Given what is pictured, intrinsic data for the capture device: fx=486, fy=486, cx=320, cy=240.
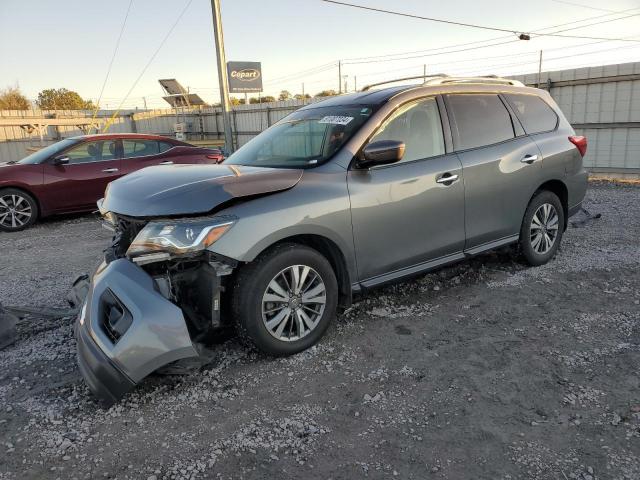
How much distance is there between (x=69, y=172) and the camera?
27.8 feet

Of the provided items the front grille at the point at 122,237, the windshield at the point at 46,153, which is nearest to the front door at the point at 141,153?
the windshield at the point at 46,153

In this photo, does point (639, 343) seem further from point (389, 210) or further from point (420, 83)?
point (420, 83)

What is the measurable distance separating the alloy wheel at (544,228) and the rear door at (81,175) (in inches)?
280

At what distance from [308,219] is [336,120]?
1098 mm

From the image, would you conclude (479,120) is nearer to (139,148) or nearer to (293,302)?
(293,302)

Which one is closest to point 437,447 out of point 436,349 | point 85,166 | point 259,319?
point 436,349

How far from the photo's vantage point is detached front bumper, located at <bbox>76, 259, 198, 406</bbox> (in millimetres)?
2709

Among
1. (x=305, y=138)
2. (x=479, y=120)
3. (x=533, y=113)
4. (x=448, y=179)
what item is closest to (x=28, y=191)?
(x=305, y=138)

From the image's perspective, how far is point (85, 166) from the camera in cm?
866

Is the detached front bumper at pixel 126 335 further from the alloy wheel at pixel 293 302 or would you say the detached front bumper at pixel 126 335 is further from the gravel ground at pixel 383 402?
the alloy wheel at pixel 293 302

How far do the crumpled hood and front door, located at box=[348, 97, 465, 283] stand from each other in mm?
626

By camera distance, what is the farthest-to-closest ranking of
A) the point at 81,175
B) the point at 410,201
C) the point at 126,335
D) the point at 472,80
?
the point at 81,175 → the point at 472,80 → the point at 410,201 → the point at 126,335

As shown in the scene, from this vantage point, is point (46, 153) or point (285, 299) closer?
point (285, 299)

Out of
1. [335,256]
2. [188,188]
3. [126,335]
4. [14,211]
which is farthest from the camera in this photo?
[14,211]
